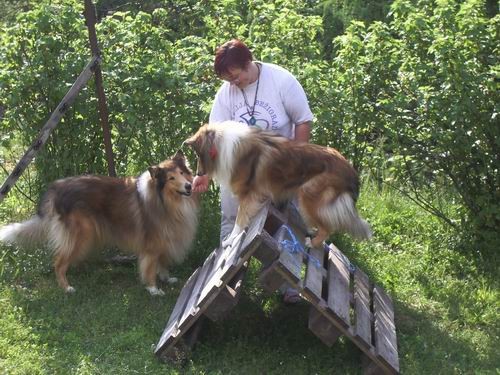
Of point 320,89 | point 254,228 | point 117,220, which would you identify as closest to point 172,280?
point 117,220

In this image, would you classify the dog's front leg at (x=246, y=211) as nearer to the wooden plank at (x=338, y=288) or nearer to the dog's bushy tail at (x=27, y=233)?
the wooden plank at (x=338, y=288)

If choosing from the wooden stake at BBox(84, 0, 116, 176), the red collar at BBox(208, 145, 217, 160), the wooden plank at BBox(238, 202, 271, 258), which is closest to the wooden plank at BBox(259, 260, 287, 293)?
the wooden plank at BBox(238, 202, 271, 258)

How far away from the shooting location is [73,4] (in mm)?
6262

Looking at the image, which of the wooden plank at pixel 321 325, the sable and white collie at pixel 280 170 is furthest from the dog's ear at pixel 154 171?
the wooden plank at pixel 321 325

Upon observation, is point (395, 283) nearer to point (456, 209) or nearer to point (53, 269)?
point (456, 209)

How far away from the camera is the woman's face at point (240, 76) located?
4730 millimetres

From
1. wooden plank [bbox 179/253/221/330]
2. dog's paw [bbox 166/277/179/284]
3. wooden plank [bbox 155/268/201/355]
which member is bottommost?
dog's paw [bbox 166/277/179/284]

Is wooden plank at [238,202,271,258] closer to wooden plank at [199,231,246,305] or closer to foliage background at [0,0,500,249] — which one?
wooden plank at [199,231,246,305]

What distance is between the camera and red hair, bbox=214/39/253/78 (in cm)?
465

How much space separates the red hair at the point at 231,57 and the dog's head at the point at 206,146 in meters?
0.44

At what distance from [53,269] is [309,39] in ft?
10.8

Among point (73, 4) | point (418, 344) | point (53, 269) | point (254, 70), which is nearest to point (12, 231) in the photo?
point (53, 269)

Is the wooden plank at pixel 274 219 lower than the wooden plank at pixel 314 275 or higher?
higher

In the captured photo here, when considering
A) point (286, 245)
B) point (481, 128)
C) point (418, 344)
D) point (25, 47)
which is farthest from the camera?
point (25, 47)
